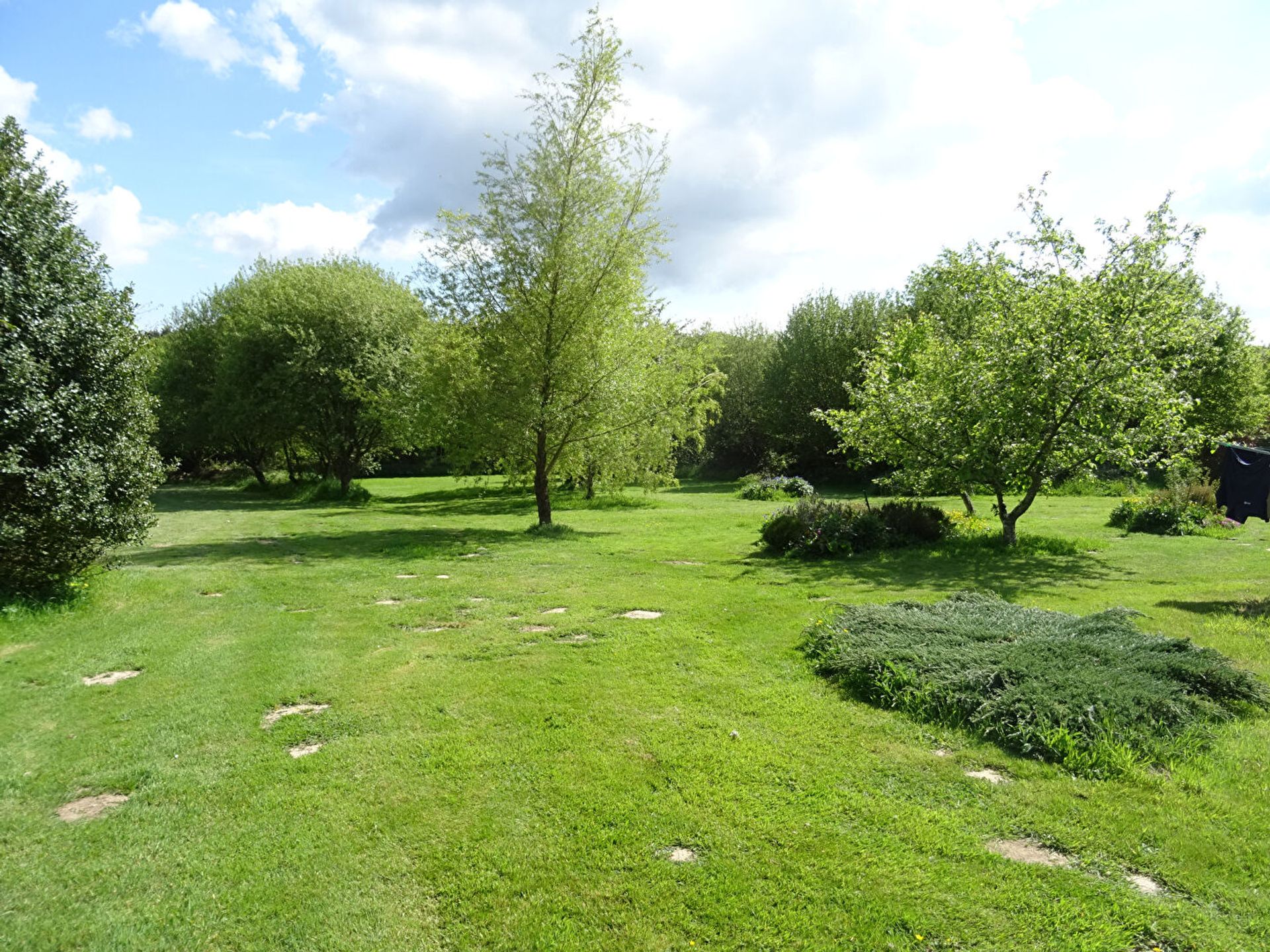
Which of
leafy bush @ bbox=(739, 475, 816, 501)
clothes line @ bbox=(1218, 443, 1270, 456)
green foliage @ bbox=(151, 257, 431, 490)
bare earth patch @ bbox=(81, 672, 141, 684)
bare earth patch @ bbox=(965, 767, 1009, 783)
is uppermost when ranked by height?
green foliage @ bbox=(151, 257, 431, 490)

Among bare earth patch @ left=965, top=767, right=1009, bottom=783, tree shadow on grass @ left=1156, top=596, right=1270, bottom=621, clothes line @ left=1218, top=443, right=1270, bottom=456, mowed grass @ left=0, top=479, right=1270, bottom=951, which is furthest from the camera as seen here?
clothes line @ left=1218, top=443, right=1270, bottom=456

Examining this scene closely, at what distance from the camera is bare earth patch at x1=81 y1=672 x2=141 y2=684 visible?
21.2 ft

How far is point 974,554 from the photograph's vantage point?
13.2 m

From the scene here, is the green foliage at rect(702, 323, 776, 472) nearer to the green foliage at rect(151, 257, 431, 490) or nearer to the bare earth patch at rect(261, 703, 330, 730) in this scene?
the green foliage at rect(151, 257, 431, 490)

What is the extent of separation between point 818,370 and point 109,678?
36897 mm

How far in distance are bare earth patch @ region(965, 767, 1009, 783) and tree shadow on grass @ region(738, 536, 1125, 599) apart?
5830mm

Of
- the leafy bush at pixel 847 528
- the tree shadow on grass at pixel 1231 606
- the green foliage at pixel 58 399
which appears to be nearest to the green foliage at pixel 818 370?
the leafy bush at pixel 847 528

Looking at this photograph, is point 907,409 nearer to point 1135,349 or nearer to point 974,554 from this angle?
point 974,554

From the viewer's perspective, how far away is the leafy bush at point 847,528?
524 inches

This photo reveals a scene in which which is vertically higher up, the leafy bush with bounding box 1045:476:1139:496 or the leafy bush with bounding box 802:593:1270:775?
the leafy bush with bounding box 1045:476:1139:496

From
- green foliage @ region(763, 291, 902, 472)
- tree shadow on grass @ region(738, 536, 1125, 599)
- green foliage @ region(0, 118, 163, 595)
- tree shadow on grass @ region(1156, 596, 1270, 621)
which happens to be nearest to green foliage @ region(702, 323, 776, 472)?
green foliage @ region(763, 291, 902, 472)

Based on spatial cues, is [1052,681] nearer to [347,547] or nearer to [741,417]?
[347,547]

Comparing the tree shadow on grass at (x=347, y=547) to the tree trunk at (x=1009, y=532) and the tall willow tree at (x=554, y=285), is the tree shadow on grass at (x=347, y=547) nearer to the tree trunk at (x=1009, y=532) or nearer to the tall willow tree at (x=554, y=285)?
the tall willow tree at (x=554, y=285)

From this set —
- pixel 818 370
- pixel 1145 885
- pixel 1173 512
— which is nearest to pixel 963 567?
pixel 1173 512
